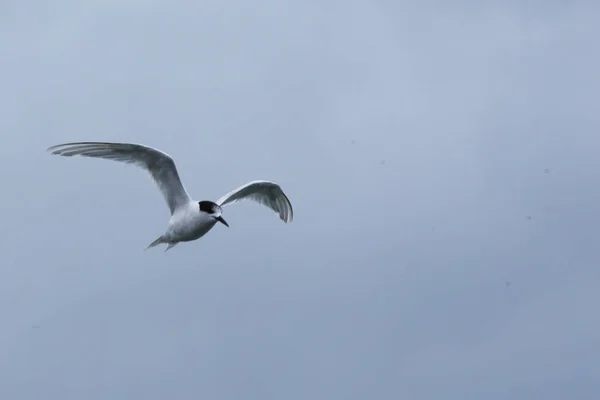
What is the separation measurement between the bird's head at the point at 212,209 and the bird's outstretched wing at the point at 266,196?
2.38 metres

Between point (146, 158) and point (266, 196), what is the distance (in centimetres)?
484

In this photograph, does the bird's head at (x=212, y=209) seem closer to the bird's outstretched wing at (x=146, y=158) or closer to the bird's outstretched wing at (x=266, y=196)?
the bird's outstretched wing at (x=146, y=158)

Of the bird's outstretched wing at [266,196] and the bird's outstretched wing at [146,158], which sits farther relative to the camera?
the bird's outstretched wing at [266,196]

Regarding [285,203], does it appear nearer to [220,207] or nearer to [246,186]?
[246,186]

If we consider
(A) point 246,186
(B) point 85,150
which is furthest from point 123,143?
(A) point 246,186

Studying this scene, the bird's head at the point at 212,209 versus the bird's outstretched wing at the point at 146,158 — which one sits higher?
the bird's outstretched wing at the point at 146,158

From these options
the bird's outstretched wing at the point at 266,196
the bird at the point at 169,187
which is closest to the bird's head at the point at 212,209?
the bird at the point at 169,187

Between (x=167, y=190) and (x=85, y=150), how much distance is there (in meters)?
2.65

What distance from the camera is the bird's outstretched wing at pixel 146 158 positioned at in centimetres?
A: 3775

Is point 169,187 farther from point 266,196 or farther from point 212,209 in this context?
point 266,196

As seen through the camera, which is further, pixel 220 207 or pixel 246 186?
pixel 246 186

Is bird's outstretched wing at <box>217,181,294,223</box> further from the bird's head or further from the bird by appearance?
the bird's head

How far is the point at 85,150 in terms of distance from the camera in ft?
124

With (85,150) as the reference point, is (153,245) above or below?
below
